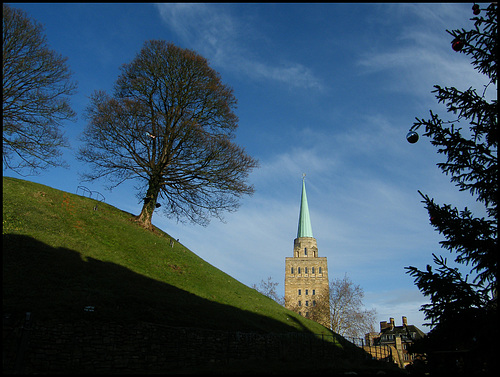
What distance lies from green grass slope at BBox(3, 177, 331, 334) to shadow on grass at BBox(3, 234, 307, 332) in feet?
0.12

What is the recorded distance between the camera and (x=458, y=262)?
10141 mm

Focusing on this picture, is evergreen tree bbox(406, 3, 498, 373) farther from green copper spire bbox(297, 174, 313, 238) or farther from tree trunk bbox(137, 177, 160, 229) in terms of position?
green copper spire bbox(297, 174, 313, 238)

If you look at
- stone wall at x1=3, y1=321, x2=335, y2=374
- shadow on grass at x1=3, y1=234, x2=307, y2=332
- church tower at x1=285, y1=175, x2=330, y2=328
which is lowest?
stone wall at x1=3, y1=321, x2=335, y2=374

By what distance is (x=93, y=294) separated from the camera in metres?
15.5

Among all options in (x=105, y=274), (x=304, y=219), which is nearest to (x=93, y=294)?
(x=105, y=274)

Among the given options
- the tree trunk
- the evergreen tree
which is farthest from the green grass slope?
the evergreen tree

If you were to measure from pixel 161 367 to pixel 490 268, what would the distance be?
11.2 metres

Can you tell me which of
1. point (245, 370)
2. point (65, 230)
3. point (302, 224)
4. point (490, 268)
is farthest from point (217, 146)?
point (302, 224)

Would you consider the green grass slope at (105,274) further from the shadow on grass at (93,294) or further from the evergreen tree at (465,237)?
the evergreen tree at (465,237)

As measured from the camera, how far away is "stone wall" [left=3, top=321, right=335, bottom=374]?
11.6m

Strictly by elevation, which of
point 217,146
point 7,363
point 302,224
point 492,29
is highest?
point 302,224

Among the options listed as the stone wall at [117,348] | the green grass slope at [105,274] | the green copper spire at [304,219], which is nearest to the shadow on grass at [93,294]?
the green grass slope at [105,274]

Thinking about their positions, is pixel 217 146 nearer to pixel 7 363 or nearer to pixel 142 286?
pixel 142 286

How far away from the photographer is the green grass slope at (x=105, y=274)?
14680mm
